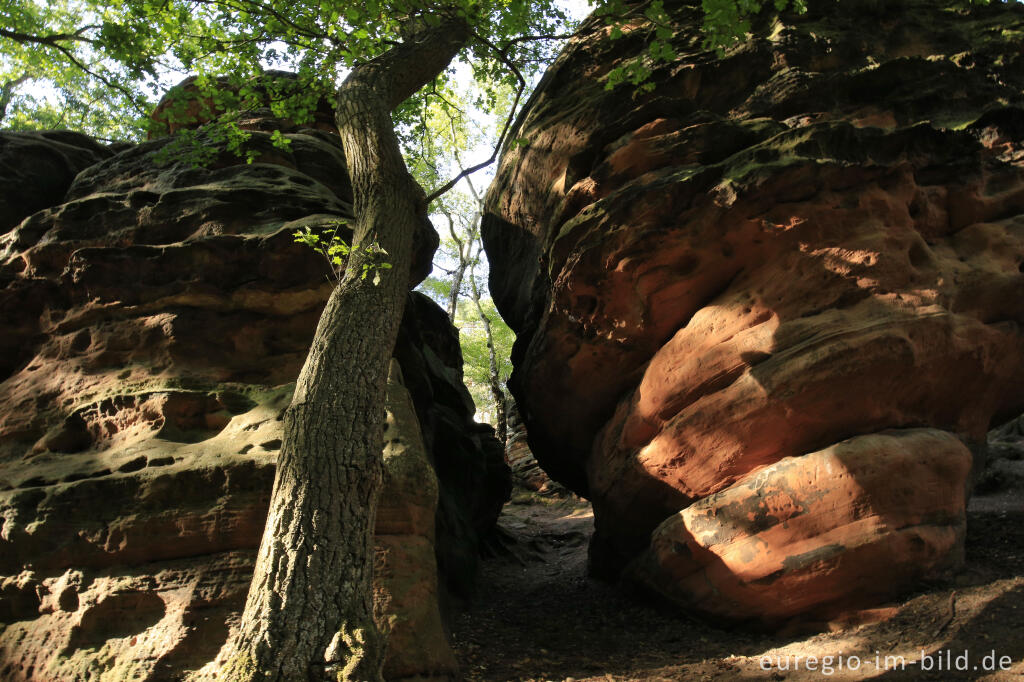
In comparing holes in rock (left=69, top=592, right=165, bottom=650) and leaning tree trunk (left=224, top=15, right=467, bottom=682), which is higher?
leaning tree trunk (left=224, top=15, right=467, bottom=682)

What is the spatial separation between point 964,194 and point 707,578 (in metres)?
5.91

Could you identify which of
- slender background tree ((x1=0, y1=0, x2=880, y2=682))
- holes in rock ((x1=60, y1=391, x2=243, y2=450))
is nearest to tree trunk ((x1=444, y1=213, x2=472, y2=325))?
slender background tree ((x1=0, y1=0, x2=880, y2=682))

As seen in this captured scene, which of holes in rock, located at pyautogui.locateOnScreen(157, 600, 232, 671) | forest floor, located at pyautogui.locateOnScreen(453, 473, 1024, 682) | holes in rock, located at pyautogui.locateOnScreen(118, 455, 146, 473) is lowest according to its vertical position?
forest floor, located at pyautogui.locateOnScreen(453, 473, 1024, 682)

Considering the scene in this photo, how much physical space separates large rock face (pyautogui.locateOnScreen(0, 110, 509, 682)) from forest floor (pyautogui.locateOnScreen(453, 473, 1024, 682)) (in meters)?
1.26

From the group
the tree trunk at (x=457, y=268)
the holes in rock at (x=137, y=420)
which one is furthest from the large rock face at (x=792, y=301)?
the tree trunk at (x=457, y=268)

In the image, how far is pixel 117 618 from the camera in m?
5.18

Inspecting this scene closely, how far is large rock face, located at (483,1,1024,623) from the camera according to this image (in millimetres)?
6332

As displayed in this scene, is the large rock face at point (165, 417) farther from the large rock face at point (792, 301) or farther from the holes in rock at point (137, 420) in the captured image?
the large rock face at point (792, 301)

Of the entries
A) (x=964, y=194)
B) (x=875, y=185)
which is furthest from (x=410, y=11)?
(x=964, y=194)

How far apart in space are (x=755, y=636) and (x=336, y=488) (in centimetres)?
498

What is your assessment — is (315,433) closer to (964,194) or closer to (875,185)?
(875,185)

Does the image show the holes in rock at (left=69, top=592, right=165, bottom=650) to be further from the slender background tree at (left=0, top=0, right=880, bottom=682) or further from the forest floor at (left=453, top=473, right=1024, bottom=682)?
the forest floor at (left=453, top=473, right=1024, bottom=682)

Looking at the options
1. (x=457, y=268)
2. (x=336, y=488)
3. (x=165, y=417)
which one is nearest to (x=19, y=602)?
(x=165, y=417)

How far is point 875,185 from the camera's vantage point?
734 centimetres
